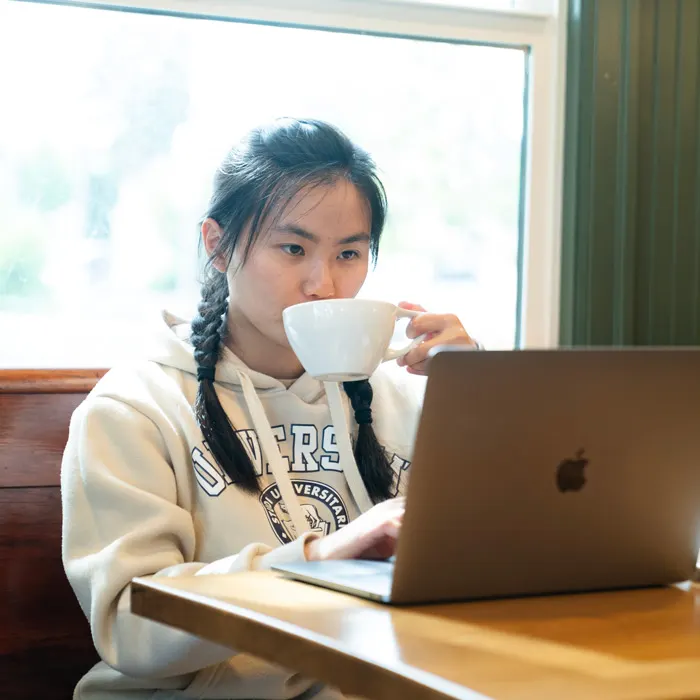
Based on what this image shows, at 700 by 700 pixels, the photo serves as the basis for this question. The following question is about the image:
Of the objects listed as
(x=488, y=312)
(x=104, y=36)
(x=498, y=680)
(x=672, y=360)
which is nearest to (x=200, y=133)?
(x=104, y=36)

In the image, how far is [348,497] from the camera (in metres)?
1.36

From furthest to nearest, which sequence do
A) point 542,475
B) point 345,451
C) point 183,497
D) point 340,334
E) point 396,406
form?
point 396,406, point 345,451, point 183,497, point 340,334, point 542,475

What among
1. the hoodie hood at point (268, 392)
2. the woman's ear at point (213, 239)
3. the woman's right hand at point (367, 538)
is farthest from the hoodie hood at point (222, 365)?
the woman's right hand at point (367, 538)

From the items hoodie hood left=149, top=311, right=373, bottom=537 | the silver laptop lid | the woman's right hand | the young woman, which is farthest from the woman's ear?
the silver laptop lid

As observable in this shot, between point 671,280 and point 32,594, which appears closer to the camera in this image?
→ point 32,594

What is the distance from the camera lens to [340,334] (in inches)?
39.9

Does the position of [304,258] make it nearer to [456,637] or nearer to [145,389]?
[145,389]

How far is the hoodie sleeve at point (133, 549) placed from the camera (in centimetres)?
99

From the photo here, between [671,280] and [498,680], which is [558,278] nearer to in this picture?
[671,280]

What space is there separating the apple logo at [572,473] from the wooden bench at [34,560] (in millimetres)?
880

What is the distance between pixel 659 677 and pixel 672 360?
0.87 ft

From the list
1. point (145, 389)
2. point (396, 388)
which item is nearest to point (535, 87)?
point (396, 388)

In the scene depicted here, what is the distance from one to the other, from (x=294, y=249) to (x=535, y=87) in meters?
1.03

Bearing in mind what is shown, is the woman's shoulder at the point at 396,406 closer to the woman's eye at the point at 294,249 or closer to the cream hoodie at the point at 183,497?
the cream hoodie at the point at 183,497
